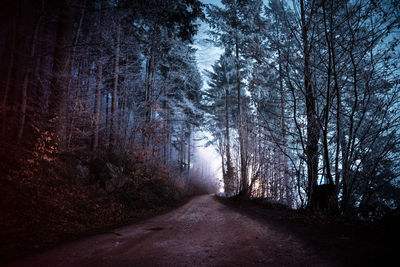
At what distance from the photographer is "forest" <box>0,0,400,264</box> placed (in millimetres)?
4422

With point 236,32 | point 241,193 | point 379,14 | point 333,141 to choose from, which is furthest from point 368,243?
point 236,32

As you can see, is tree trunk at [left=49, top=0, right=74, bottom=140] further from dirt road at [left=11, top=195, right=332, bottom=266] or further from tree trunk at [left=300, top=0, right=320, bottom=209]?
tree trunk at [left=300, top=0, right=320, bottom=209]

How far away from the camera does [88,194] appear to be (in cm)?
723

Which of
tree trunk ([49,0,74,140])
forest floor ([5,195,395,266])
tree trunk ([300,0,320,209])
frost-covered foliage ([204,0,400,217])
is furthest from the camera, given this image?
tree trunk ([49,0,74,140])

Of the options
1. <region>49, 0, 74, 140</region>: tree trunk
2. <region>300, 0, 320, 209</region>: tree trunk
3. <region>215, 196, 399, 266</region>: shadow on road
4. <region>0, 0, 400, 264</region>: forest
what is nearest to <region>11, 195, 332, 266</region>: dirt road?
<region>215, 196, 399, 266</region>: shadow on road

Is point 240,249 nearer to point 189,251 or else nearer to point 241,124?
point 189,251

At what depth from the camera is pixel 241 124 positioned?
11211mm

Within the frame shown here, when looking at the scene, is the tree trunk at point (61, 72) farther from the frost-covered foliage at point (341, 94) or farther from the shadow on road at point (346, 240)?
the shadow on road at point (346, 240)

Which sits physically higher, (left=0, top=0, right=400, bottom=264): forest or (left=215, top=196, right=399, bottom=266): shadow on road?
(left=0, top=0, right=400, bottom=264): forest

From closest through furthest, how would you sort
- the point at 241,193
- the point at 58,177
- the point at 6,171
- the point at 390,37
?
the point at 390,37, the point at 6,171, the point at 58,177, the point at 241,193

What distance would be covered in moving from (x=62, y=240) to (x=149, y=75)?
13329mm

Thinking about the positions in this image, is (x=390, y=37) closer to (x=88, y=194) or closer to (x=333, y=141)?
(x=333, y=141)

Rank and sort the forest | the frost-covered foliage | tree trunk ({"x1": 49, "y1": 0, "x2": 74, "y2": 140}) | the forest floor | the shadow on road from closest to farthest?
the shadow on road
the forest floor
the frost-covered foliage
the forest
tree trunk ({"x1": 49, "y1": 0, "x2": 74, "y2": 140})

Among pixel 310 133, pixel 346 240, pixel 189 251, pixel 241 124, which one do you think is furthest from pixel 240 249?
pixel 241 124
